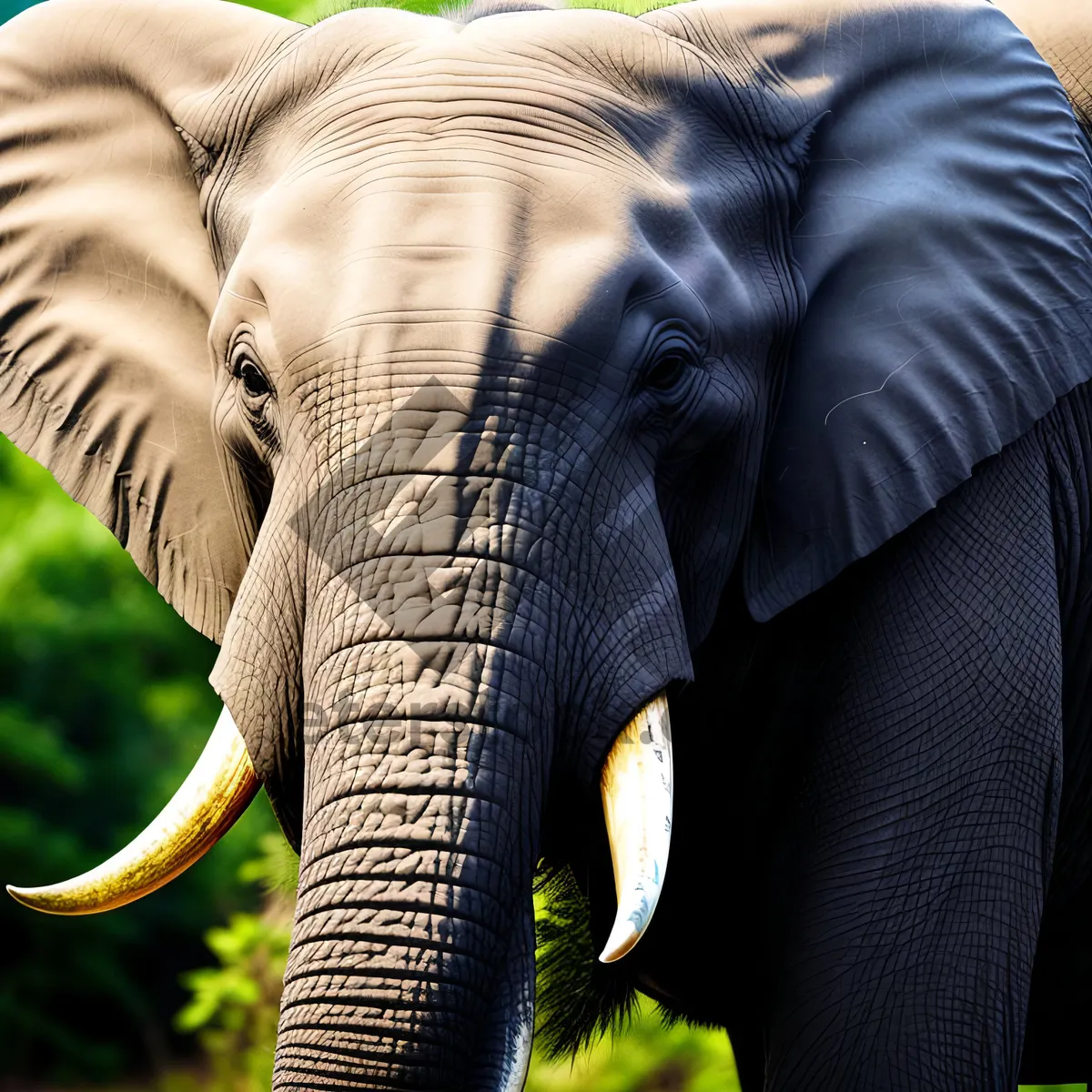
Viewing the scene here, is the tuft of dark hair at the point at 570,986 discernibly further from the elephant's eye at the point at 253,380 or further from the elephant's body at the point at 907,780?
the elephant's eye at the point at 253,380

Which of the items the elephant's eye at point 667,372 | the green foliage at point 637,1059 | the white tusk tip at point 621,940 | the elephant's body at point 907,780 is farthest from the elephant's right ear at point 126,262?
the green foliage at point 637,1059

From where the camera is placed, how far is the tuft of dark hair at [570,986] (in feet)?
12.5

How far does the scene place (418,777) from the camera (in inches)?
88.4

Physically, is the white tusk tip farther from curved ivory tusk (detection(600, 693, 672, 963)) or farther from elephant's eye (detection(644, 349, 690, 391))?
elephant's eye (detection(644, 349, 690, 391))

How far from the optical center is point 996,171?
2992mm

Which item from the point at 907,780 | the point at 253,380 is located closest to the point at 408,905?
the point at 253,380

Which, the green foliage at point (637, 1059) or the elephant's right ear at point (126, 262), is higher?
the elephant's right ear at point (126, 262)

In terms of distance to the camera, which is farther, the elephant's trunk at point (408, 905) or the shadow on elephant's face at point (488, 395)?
the shadow on elephant's face at point (488, 395)

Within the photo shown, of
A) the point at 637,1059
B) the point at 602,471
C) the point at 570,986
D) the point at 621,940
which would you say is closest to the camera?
the point at 621,940

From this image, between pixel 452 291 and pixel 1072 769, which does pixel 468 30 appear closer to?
pixel 452 291

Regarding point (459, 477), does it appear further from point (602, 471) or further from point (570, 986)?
point (570, 986)

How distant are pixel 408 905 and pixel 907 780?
0.93m

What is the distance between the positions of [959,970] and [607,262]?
3.87ft

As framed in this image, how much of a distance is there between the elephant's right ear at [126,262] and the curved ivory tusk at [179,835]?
1.28 ft
